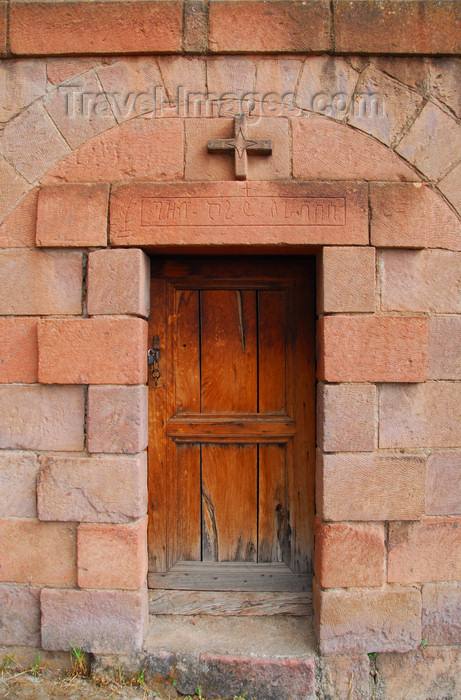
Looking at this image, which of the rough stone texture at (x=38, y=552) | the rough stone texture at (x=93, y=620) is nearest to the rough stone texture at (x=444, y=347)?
the rough stone texture at (x=93, y=620)

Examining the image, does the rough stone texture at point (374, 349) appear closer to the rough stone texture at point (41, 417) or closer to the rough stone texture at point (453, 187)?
the rough stone texture at point (453, 187)

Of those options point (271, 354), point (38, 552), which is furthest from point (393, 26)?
point (38, 552)

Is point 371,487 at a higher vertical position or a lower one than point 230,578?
higher

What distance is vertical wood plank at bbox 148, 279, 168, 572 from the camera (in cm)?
263

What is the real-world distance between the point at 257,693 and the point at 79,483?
4.73 feet

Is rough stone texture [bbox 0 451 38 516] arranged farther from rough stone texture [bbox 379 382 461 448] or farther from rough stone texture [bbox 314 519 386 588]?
rough stone texture [bbox 379 382 461 448]

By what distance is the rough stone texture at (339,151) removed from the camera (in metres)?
2.35

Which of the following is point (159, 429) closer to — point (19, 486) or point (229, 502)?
point (229, 502)

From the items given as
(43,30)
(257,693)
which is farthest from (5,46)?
(257,693)

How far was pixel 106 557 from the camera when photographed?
2.30m

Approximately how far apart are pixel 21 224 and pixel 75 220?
0.32m

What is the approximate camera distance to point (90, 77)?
93.8 inches

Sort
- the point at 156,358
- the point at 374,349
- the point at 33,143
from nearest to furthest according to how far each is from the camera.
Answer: the point at 374,349 → the point at 33,143 → the point at 156,358

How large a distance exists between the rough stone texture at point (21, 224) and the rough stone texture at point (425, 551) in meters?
Result: 2.55
